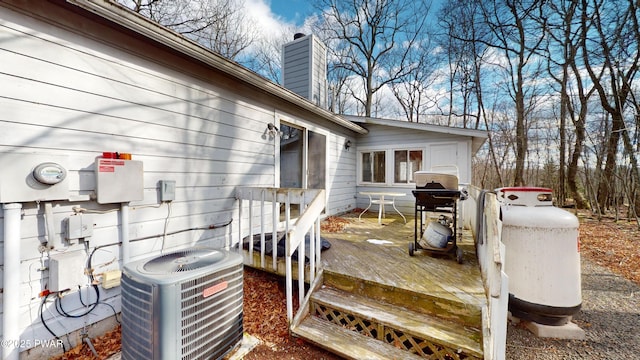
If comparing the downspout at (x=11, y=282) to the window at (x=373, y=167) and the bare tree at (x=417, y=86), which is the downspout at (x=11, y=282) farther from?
the bare tree at (x=417, y=86)

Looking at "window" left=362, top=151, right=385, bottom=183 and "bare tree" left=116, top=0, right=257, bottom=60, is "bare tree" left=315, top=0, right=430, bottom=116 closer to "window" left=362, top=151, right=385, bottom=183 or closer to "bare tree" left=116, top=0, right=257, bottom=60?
"bare tree" left=116, top=0, right=257, bottom=60

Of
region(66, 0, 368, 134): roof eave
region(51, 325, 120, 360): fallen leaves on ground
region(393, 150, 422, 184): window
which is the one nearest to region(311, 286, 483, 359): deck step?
region(51, 325, 120, 360): fallen leaves on ground

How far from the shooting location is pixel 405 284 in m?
2.52

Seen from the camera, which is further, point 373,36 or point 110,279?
point 373,36

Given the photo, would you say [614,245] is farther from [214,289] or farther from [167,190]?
[167,190]

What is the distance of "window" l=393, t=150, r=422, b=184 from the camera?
6855 mm

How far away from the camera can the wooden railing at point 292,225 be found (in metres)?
2.39

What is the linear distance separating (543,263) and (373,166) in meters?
5.21

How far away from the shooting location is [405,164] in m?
7.00

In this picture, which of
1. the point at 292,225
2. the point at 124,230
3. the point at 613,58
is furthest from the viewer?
the point at 613,58

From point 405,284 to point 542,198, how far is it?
178 cm

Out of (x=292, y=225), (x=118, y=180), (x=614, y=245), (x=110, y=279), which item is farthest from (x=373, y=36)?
(x=110, y=279)

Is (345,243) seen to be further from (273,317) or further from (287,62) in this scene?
(287,62)

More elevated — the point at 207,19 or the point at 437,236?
the point at 207,19
